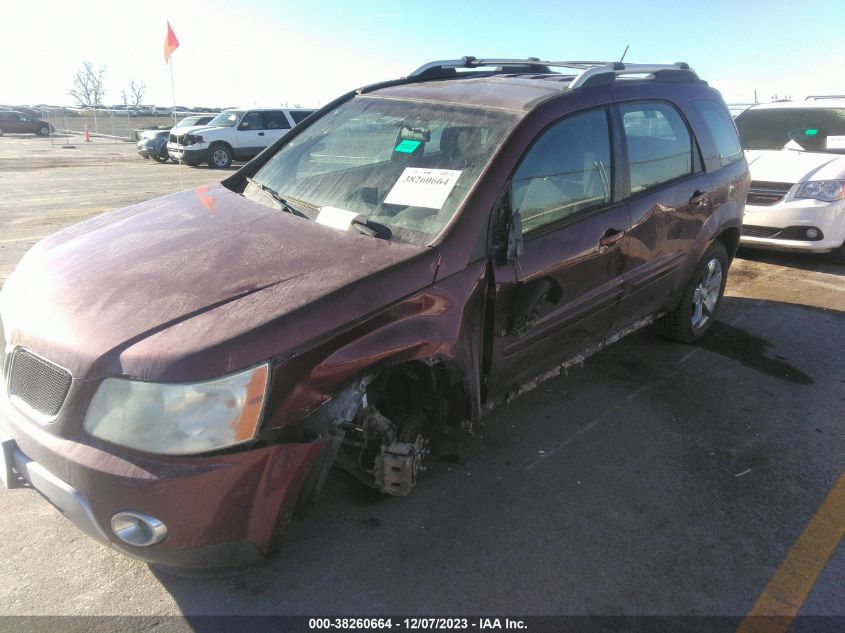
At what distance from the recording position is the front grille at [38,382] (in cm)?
204

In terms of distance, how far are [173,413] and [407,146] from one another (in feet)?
5.92

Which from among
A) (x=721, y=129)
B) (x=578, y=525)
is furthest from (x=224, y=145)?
(x=578, y=525)

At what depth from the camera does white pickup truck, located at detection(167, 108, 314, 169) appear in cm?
1870

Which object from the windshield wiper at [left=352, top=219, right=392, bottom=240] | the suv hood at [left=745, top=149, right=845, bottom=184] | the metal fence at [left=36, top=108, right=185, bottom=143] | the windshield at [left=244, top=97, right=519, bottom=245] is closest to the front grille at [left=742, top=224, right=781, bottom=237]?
the suv hood at [left=745, top=149, right=845, bottom=184]

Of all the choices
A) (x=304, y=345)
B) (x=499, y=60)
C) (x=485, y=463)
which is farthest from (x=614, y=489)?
(x=499, y=60)

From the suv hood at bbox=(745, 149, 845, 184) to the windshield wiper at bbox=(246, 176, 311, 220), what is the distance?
5594mm

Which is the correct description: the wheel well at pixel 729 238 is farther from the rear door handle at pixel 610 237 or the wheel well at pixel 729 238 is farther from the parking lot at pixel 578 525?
the rear door handle at pixel 610 237

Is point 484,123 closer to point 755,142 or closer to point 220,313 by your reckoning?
point 220,313

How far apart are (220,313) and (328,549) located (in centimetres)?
112

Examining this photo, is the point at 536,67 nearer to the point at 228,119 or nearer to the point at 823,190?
the point at 823,190

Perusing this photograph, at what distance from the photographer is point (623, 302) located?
12.0ft

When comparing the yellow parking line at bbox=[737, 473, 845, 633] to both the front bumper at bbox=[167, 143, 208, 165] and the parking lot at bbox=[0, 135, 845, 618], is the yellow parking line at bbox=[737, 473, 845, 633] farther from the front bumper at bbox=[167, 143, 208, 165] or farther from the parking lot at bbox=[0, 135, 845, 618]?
the front bumper at bbox=[167, 143, 208, 165]

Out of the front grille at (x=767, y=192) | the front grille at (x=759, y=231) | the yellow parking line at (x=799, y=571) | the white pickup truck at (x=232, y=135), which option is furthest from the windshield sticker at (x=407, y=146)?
the white pickup truck at (x=232, y=135)

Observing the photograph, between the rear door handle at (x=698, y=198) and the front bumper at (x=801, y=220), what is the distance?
9.13ft
